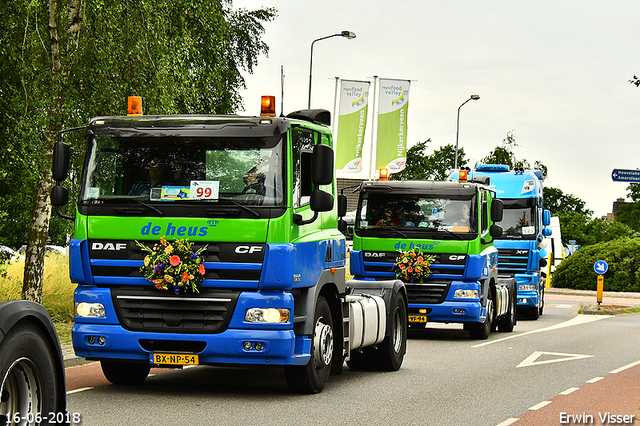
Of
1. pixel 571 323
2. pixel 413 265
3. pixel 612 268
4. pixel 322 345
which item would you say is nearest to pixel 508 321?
pixel 571 323

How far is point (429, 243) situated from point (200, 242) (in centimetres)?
768

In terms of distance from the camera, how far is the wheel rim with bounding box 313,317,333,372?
9398 millimetres

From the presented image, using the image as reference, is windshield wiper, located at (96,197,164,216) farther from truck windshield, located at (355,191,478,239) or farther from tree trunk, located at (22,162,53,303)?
truck windshield, located at (355,191,478,239)

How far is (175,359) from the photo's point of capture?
8750 mm

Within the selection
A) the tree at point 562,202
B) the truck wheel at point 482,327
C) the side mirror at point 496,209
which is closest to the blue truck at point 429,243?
the side mirror at point 496,209

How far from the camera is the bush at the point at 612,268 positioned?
1656 inches

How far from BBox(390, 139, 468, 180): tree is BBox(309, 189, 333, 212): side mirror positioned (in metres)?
63.5

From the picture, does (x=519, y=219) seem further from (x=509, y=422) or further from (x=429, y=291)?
(x=509, y=422)

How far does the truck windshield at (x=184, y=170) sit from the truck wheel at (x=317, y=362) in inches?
58.6

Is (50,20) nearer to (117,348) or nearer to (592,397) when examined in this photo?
(117,348)

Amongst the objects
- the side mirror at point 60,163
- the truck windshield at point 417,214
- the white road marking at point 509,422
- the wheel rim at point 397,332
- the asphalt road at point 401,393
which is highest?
the side mirror at point 60,163

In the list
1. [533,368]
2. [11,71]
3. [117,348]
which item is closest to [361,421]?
[117,348]

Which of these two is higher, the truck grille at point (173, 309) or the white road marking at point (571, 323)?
the truck grille at point (173, 309)

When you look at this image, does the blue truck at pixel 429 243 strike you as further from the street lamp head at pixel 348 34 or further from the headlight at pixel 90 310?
the street lamp head at pixel 348 34
